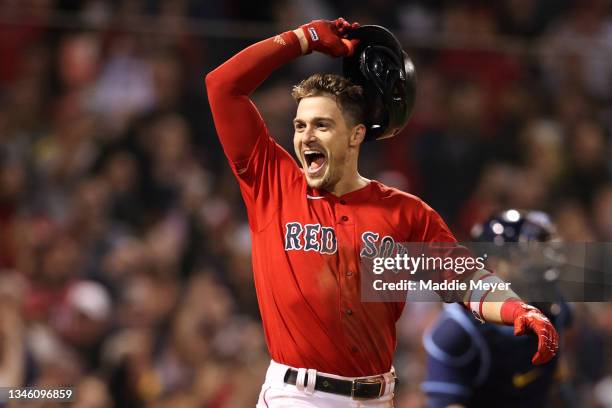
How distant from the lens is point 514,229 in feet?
15.9

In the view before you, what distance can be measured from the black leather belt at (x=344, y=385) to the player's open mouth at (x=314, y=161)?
0.74 meters

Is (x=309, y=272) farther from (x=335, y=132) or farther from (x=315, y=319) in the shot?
(x=335, y=132)

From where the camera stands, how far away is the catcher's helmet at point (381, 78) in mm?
3857

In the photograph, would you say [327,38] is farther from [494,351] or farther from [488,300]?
[494,351]

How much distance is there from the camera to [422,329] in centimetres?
728

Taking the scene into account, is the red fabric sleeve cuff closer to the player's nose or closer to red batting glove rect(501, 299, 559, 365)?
red batting glove rect(501, 299, 559, 365)

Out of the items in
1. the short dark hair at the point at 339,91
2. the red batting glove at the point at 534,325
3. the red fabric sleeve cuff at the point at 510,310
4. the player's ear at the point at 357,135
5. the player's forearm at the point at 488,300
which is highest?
the short dark hair at the point at 339,91

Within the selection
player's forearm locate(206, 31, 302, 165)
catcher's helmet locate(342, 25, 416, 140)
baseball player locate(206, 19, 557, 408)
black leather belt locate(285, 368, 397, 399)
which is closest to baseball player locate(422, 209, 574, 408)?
baseball player locate(206, 19, 557, 408)

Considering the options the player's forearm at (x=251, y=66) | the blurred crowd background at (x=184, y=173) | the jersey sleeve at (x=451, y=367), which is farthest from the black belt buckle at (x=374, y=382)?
the blurred crowd background at (x=184, y=173)

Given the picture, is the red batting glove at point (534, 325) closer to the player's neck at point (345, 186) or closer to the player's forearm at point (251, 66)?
the player's neck at point (345, 186)

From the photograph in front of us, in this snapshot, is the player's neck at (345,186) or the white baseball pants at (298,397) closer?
the white baseball pants at (298,397)

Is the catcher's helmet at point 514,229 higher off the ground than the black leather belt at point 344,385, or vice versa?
the catcher's helmet at point 514,229

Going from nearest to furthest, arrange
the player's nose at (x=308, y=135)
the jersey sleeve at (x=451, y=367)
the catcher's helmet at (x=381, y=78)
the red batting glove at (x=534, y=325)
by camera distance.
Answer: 1. the red batting glove at (x=534, y=325)
2. the player's nose at (x=308, y=135)
3. the catcher's helmet at (x=381, y=78)
4. the jersey sleeve at (x=451, y=367)

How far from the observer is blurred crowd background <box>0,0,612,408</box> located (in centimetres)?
661
